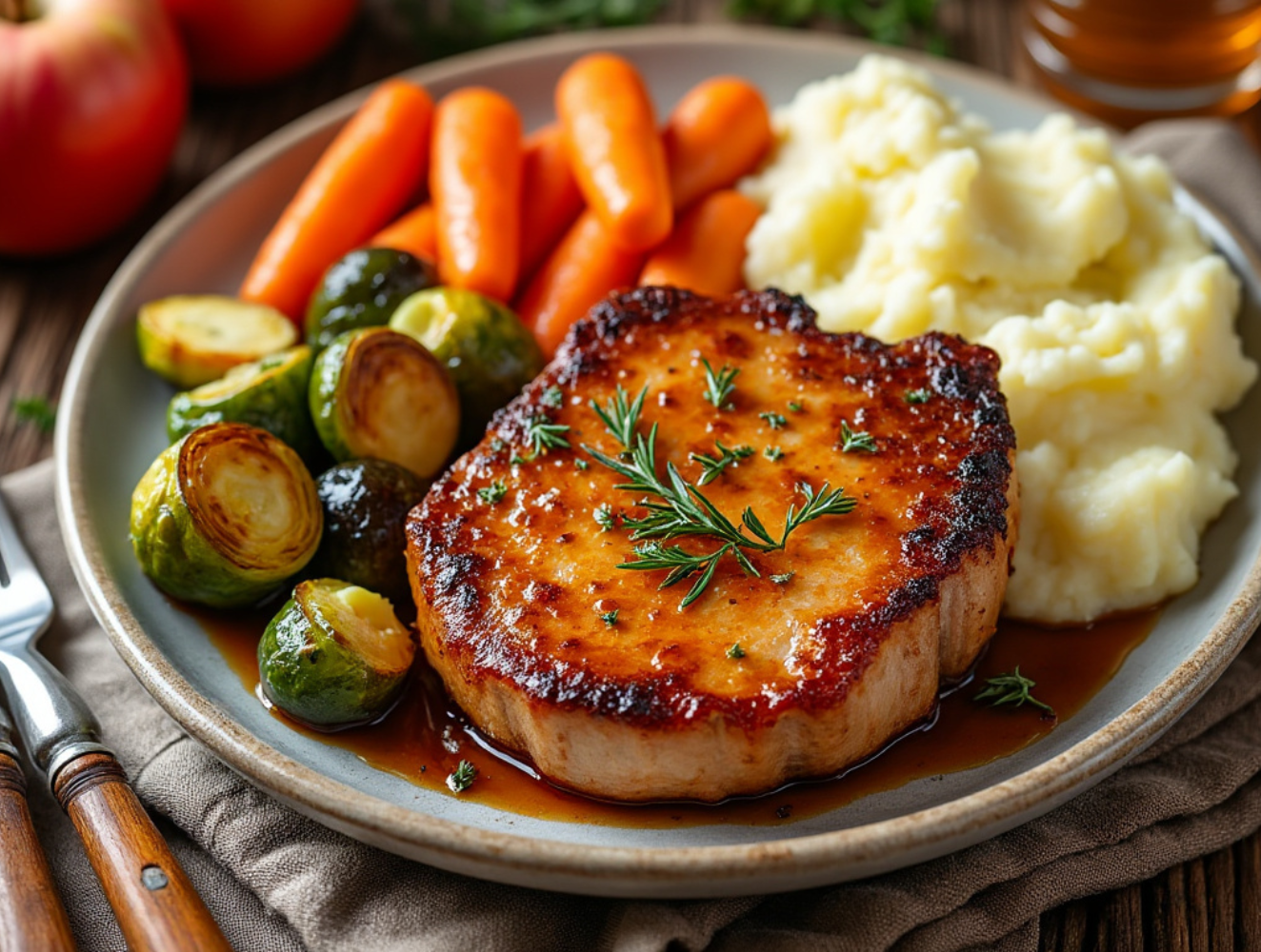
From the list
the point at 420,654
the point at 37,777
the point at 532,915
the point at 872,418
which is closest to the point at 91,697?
the point at 37,777

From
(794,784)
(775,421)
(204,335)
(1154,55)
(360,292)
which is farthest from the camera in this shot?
(1154,55)

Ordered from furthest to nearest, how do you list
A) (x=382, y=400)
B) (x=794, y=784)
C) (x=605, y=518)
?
(x=382, y=400) → (x=605, y=518) → (x=794, y=784)

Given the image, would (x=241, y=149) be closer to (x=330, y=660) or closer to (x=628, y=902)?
(x=330, y=660)

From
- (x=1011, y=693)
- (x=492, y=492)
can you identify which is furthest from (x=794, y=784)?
(x=492, y=492)

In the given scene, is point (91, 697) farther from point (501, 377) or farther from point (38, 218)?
point (38, 218)

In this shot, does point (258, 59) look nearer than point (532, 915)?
No

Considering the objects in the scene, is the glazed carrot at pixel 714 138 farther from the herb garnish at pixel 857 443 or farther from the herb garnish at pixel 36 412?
the herb garnish at pixel 36 412
